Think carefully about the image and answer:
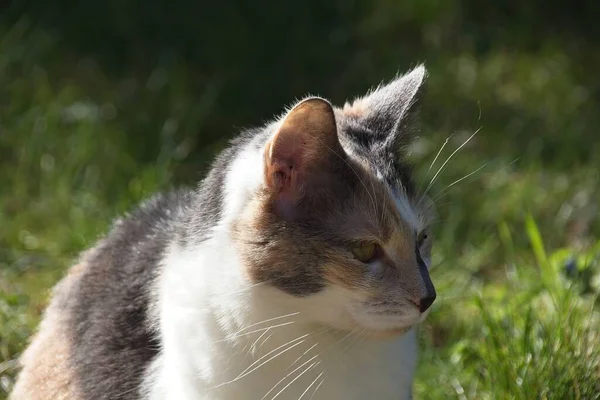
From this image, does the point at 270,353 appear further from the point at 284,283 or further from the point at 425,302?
the point at 425,302

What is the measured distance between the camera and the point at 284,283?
222 cm

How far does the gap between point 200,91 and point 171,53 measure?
1.17 feet

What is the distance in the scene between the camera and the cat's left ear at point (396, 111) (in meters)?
2.47

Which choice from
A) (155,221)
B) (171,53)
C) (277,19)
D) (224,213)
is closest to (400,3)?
(277,19)

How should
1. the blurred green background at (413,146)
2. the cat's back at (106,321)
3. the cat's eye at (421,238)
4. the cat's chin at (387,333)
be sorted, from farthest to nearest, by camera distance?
the blurred green background at (413,146) < the cat's back at (106,321) < the cat's eye at (421,238) < the cat's chin at (387,333)

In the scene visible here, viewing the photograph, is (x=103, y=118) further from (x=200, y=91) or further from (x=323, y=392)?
(x=323, y=392)

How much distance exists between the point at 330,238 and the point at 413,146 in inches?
85.2

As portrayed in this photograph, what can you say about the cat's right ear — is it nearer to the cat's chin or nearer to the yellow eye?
the yellow eye

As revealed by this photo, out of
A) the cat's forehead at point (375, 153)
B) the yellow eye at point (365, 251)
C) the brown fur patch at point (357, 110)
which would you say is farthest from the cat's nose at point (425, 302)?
the brown fur patch at point (357, 110)

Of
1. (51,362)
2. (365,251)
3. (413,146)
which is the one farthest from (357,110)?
(413,146)

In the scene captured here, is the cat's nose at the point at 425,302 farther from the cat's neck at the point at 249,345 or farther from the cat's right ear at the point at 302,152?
the cat's right ear at the point at 302,152

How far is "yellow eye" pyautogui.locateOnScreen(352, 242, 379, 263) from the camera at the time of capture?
2.22 m

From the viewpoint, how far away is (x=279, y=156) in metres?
2.21

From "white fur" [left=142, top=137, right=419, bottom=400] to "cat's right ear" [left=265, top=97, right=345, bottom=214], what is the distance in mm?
61
